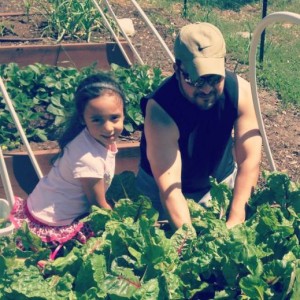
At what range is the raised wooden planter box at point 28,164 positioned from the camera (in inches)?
173

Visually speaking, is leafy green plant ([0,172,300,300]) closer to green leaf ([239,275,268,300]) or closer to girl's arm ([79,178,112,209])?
green leaf ([239,275,268,300])

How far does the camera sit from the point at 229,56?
6.87m

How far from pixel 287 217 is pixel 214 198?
0.32m

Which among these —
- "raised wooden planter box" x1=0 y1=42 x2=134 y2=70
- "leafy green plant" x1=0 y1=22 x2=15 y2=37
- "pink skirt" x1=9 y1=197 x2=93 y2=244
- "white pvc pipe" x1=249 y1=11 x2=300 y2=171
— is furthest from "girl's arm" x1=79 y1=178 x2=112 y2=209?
"leafy green plant" x1=0 y1=22 x2=15 y2=37

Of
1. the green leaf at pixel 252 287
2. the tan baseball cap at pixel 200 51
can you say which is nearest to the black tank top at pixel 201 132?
the tan baseball cap at pixel 200 51

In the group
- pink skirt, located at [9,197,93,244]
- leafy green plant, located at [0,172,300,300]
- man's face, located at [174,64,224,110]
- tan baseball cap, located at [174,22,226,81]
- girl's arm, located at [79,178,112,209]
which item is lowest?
pink skirt, located at [9,197,93,244]

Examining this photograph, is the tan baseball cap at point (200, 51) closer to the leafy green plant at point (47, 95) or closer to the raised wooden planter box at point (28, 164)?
the raised wooden planter box at point (28, 164)

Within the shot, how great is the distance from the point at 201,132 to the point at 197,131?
21 mm

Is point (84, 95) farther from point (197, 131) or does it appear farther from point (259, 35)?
point (259, 35)

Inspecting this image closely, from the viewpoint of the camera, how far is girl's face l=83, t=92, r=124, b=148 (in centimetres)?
327

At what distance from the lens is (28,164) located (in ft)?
14.5

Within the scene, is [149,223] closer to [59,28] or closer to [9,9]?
[59,28]

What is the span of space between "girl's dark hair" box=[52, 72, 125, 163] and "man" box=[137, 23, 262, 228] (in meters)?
0.17

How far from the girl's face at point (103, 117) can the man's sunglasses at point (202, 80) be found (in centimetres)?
37
